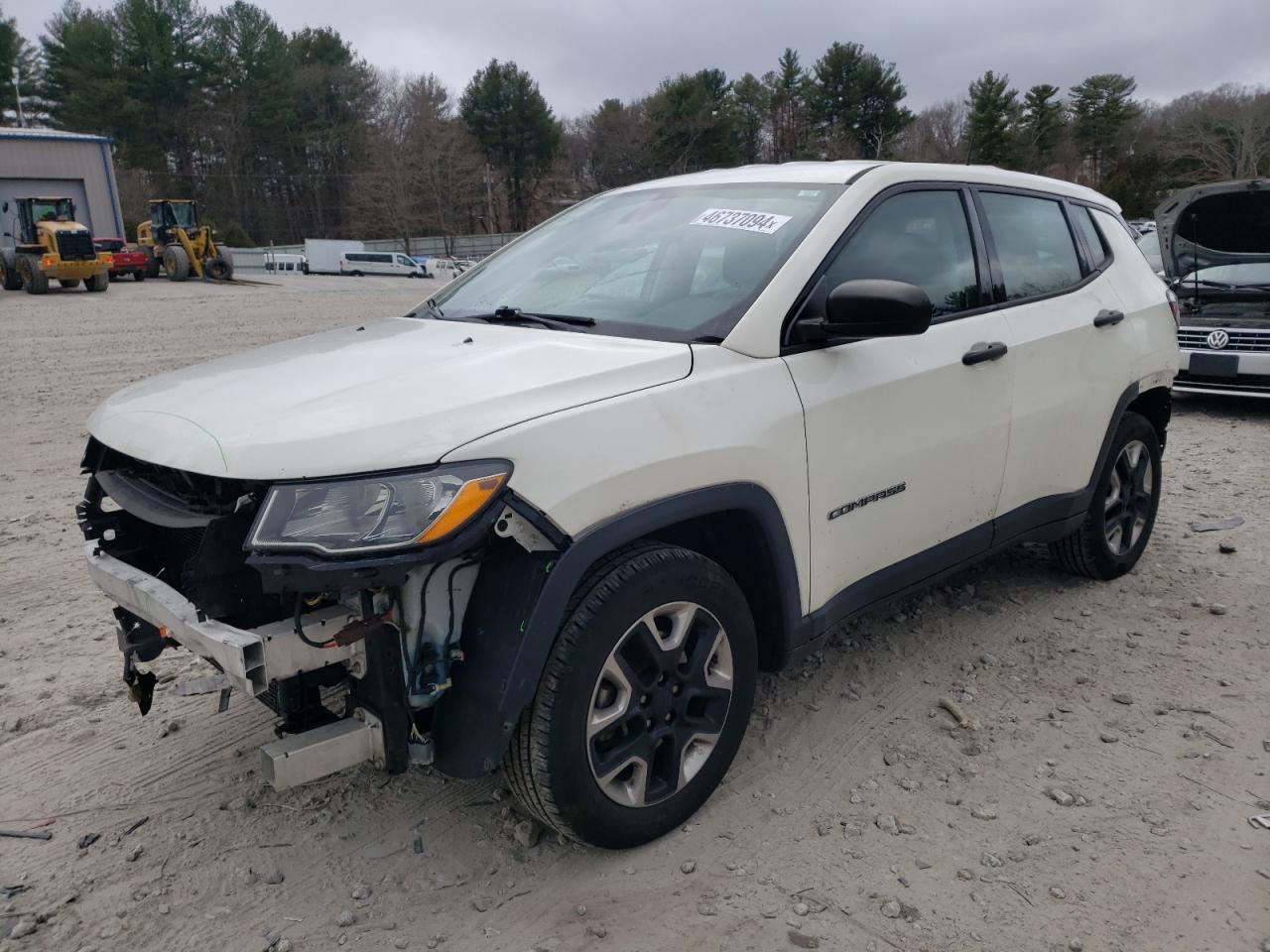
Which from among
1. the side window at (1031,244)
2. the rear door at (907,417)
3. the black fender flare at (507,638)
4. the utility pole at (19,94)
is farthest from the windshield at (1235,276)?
the utility pole at (19,94)

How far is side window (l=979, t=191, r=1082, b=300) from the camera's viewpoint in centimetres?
387

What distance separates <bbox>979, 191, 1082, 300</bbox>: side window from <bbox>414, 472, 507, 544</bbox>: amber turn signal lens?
2.50 metres

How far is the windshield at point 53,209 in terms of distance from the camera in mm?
27125

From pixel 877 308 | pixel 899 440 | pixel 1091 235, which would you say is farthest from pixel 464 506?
pixel 1091 235

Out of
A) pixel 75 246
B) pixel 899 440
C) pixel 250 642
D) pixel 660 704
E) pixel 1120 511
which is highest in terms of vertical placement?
pixel 75 246

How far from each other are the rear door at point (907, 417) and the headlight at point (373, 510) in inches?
45.2

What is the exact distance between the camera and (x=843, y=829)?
286cm

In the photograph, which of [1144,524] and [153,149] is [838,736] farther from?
[153,149]

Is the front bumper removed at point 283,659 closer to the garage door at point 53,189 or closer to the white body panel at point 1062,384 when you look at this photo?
the white body panel at point 1062,384

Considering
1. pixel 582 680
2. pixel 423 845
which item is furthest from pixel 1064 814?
pixel 423 845

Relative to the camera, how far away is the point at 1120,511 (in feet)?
15.3

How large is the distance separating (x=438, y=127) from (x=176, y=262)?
40547 mm

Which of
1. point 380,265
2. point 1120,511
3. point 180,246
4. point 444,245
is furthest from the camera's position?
point 444,245

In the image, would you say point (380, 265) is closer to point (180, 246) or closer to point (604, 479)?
point (180, 246)
